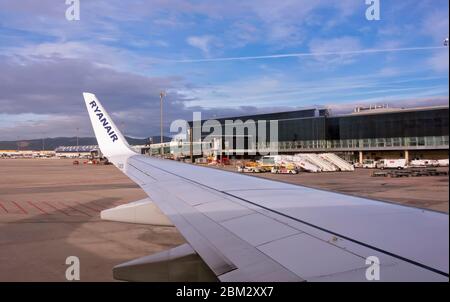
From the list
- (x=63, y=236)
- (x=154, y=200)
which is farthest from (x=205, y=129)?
(x=154, y=200)

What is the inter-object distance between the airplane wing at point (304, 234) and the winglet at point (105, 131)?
450cm

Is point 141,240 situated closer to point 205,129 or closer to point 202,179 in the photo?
point 202,179

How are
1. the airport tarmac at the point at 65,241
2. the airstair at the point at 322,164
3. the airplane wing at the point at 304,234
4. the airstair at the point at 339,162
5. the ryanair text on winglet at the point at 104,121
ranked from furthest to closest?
the airstair at the point at 339,162
the airstair at the point at 322,164
the ryanair text on winglet at the point at 104,121
the airport tarmac at the point at 65,241
the airplane wing at the point at 304,234

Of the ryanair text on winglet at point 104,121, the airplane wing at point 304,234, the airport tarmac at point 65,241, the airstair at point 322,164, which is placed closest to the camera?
the airplane wing at point 304,234

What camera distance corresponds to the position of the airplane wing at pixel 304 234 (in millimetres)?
2455

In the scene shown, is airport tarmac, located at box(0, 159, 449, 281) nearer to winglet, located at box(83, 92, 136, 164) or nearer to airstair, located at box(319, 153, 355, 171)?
winglet, located at box(83, 92, 136, 164)

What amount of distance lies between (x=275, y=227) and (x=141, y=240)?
760cm

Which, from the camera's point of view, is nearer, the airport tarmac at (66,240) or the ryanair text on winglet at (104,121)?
the airport tarmac at (66,240)

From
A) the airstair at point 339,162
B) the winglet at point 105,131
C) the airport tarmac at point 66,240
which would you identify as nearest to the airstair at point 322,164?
the airstair at point 339,162

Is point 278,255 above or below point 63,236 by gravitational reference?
above

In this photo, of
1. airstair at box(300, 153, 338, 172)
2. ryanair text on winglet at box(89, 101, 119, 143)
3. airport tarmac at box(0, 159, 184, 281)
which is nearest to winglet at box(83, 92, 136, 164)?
ryanair text on winglet at box(89, 101, 119, 143)

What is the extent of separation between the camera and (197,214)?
455 cm

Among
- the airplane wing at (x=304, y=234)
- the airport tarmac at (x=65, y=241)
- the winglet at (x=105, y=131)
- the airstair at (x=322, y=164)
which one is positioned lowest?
the airport tarmac at (x=65, y=241)

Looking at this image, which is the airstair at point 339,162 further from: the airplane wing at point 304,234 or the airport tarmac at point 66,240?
the airplane wing at point 304,234
